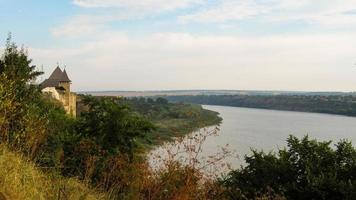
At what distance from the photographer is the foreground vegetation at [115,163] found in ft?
16.1

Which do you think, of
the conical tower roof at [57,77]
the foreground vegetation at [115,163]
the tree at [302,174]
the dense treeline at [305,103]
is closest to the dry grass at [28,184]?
the foreground vegetation at [115,163]

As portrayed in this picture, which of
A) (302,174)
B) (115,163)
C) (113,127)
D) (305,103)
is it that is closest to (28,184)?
(115,163)

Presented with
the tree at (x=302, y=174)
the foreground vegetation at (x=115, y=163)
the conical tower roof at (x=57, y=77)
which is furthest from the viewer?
the conical tower roof at (x=57, y=77)

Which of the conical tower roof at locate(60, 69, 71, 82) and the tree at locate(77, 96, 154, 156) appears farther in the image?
the conical tower roof at locate(60, 69, 71, 82)

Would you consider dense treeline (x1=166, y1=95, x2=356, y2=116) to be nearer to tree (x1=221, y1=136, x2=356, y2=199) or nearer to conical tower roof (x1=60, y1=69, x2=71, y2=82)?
conical tower roof (x1=60, y1=69, x2=71, y2=82)

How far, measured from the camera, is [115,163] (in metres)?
6.31

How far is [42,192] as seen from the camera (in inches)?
178

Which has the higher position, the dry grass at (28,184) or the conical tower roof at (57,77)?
the conical tower roof at (57,77)

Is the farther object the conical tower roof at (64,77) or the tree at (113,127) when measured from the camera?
the conical tower roof at (64,77)

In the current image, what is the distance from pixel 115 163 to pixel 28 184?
194 centimetres

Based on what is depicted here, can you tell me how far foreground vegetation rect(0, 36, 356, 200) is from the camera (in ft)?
16.1

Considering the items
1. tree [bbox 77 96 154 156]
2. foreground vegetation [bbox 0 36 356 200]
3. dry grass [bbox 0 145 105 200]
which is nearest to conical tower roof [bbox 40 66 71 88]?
foreground vegetation [bbox 0 36 356 200]

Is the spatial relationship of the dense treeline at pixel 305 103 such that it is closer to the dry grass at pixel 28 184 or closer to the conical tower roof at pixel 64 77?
the conical tower roof at pixel 64 77

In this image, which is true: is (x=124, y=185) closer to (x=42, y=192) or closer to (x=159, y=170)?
(x=159, y=170)
